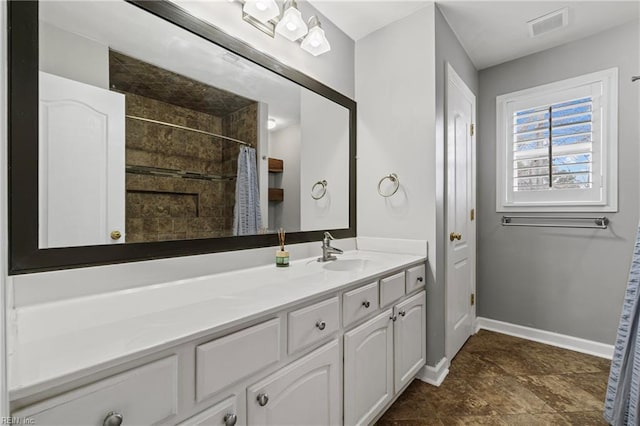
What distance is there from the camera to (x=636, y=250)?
1.43m

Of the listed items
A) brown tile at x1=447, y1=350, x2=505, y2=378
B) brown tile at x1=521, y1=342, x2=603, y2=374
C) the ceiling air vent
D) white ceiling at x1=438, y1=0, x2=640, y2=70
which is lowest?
brown tile at x1=447, y1=350, x2=505, y2=378

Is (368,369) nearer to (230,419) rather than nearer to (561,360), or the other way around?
(230,419)

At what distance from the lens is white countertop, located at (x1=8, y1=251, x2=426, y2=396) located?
0.56m

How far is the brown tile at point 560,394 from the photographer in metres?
1.67

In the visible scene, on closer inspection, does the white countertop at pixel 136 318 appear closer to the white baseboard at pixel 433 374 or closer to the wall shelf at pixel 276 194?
the wall shelf at pixel 276 194

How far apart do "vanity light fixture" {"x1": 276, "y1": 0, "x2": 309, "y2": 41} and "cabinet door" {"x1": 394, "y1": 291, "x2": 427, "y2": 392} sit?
1.60m

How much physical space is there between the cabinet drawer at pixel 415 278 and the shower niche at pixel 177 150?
103 centimetres

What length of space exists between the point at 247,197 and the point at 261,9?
0.93m

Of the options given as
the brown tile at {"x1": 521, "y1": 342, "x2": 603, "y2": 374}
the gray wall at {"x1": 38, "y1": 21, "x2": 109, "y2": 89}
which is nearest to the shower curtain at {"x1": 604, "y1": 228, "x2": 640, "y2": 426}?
the brown tile at {"x1": 521, "y1": 342, "x2": 603, "y2": 374}

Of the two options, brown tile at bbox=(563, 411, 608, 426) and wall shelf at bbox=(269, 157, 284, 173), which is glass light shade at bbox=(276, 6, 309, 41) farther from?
brown tile at bbox=(563, 411, 608, 426)

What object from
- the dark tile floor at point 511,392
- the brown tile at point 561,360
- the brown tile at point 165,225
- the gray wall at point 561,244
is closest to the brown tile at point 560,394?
the dark tile floor at point 511,392

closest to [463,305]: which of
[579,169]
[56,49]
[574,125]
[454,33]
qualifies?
[579,169]

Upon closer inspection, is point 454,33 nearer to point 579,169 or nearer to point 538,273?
point 579,169

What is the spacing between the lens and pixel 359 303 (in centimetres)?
129
